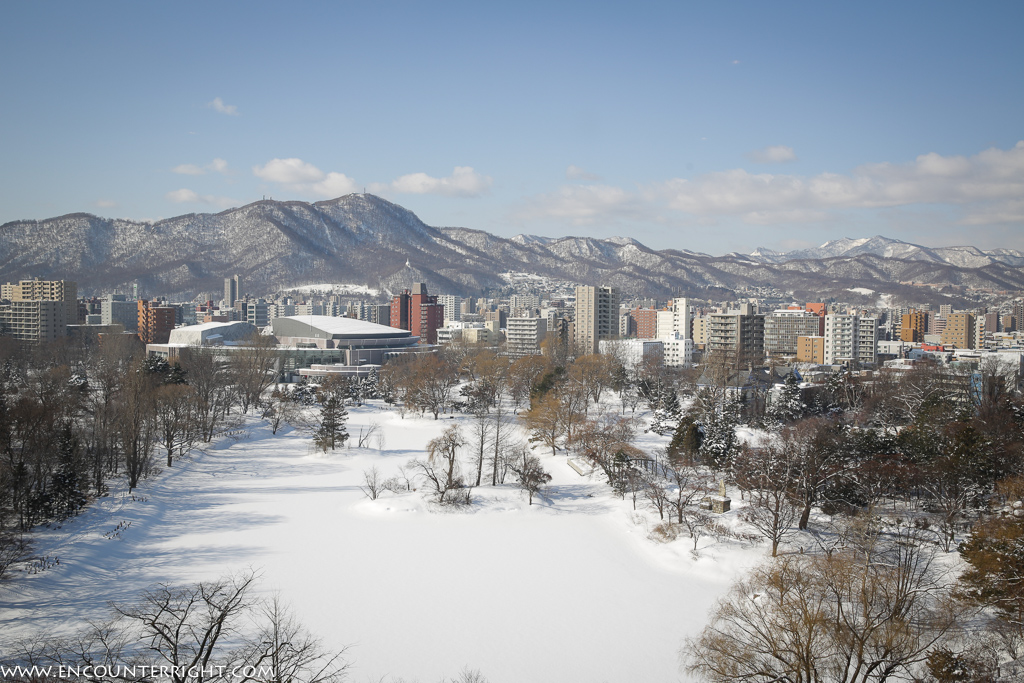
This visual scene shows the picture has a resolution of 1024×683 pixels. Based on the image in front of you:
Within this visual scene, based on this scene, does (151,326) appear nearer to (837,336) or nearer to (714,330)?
(714,330)

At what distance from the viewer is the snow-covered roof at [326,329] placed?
60.7 m

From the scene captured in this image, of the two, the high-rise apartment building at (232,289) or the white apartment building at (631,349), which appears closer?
the white apartment building at (631,349)

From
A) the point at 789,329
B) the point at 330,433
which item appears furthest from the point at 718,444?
the point at 789,329

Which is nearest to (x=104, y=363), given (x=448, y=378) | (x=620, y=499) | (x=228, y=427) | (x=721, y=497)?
(x=228, y=427)

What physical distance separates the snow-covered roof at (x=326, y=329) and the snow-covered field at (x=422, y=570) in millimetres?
38761

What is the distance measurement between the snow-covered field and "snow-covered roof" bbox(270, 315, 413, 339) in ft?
127

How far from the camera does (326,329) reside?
61156 mm

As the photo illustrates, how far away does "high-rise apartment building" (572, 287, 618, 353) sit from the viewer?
66625mm

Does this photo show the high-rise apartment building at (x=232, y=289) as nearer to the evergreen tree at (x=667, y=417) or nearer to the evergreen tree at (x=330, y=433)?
the evergreen tree at (x=330, y=433)

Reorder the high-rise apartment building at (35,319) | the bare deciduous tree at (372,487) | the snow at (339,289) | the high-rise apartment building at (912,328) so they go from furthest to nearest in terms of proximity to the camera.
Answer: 1. the snow at (339,289)
2. the high-rise apartment building at (912,328)
3. the high-rise apartment building at (35,319)
4. the bare deciduous tree at (372,487)

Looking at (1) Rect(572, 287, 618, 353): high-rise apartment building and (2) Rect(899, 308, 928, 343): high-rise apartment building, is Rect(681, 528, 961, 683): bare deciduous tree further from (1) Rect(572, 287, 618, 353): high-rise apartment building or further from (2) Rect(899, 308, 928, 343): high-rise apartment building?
(2) Rect(899, 308, 928, 343): high-rise apartment building

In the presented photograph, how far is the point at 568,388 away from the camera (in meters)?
34.6

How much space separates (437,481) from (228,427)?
16458 mm

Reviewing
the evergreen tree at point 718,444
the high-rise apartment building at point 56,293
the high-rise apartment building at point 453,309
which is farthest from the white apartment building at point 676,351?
the high-rise apartment building at point 453,309
